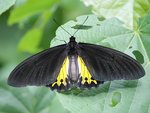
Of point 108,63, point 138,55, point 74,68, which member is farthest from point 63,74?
point 138,55

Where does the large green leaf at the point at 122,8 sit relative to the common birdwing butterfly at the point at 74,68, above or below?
above

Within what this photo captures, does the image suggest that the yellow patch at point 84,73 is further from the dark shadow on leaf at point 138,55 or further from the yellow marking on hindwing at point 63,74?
the dark shadow on leaf at point 138,55

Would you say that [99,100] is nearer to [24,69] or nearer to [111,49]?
[111,49]

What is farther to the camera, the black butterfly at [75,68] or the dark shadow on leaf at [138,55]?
the dark shadow on leaf at [138,55]

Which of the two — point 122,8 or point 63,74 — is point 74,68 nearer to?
point 63,74

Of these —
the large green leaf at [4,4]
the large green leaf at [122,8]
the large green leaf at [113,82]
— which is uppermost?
the large green leaf at [122,8]

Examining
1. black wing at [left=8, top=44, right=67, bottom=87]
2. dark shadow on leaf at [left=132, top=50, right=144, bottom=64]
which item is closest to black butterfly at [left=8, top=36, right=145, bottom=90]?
black wing at [left=8, top=44, right=67, bottom=87]

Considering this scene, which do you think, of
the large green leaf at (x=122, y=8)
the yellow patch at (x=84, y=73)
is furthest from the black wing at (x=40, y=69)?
the large green leaf at (x=122, y=8)

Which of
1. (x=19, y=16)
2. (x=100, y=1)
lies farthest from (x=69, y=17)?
(x=100, y=1)
